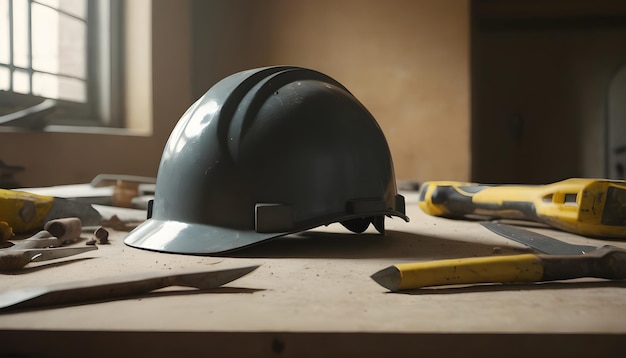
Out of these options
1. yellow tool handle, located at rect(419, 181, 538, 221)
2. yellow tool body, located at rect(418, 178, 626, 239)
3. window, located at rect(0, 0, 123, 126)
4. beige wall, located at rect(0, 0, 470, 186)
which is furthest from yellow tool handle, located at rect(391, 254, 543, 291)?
beige wall, located at rect(0, 0, 470, 186)

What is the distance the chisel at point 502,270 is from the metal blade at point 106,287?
0.24 metres

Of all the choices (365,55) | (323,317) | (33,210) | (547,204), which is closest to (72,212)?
(33,210)

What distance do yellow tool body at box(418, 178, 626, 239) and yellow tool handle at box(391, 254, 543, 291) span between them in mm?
579

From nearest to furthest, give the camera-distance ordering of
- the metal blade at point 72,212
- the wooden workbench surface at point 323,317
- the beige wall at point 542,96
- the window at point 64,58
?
the wooden workbench surface at point 323,317
the metal blade at point 72,212
the window at point 64,58
the beige wall at point 542,96

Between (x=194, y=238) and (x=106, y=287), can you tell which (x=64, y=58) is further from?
(x=106, y=287)

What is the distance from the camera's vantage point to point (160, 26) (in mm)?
3646

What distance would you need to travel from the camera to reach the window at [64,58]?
2.86 metres

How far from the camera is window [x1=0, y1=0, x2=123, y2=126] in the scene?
2861 mm

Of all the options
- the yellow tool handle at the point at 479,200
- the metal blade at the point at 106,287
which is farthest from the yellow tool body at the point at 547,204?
the metal blade at the point at 106,287

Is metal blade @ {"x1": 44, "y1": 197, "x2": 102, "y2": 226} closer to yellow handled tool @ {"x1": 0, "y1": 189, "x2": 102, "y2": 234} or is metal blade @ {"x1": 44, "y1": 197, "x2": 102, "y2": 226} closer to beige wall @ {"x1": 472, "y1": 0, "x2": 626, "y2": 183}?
yellow handled tool @ {"x1": 0, "y1": 189, "x2": 102, "y2": 234}

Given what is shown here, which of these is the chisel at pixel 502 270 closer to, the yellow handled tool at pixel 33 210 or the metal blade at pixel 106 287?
the metal blade at pixel 106 287

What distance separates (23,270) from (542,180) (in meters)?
5.69

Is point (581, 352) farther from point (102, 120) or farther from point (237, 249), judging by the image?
point (102, 120)

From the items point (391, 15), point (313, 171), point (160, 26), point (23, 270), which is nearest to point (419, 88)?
point (391, 15)
